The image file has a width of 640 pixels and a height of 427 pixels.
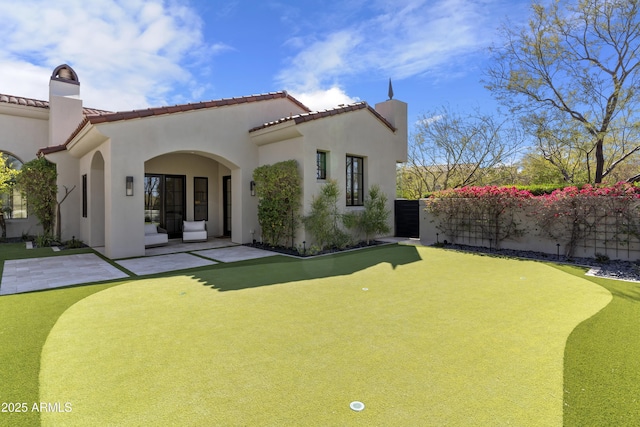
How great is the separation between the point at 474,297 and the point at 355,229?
7.55 m

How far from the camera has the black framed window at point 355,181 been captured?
14039mm

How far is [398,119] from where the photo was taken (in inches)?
642

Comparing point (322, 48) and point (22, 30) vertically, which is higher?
point (322, 48)

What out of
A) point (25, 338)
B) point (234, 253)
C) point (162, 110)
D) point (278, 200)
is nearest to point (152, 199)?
point (162, 110)

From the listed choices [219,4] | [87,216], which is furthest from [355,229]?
[87,216]

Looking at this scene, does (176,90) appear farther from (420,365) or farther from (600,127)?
(600,127)

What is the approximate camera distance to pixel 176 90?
1709 cm

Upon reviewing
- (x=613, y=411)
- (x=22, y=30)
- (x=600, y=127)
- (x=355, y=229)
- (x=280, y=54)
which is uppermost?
(x=280, y=54)

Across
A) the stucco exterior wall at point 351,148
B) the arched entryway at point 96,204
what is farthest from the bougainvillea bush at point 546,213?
the arched entryway at point 96,204

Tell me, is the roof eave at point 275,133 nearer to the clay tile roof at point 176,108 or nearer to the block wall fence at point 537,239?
the clay tile roof at point 176,108

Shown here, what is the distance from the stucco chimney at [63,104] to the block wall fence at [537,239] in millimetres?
17406

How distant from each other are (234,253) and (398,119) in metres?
10.3

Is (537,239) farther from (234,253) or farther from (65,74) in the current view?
(65,74)

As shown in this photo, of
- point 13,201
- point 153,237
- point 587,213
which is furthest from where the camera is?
point 13,201
